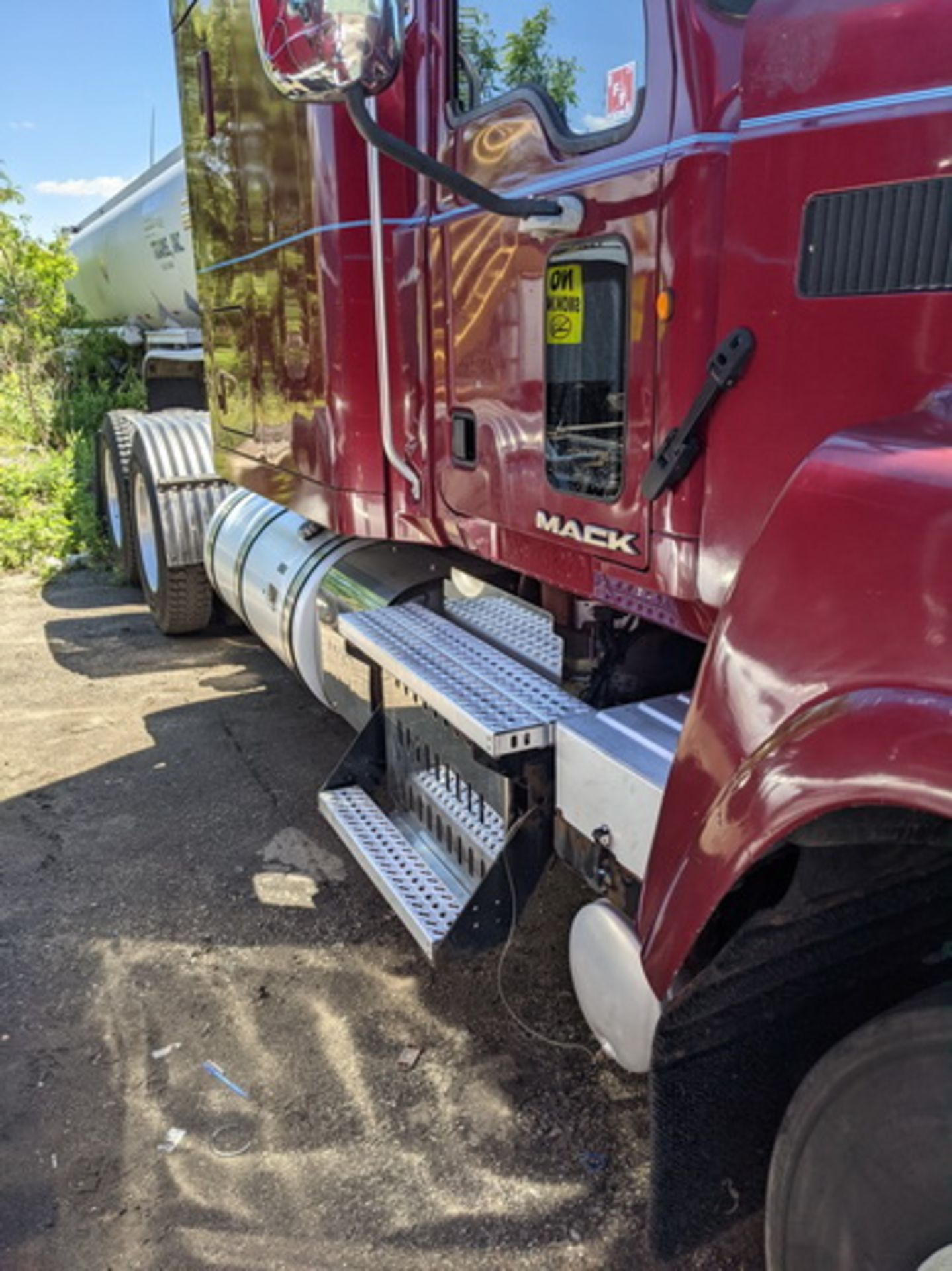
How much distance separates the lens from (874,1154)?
127 centimetres

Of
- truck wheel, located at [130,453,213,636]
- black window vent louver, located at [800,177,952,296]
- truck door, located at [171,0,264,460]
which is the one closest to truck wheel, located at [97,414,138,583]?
truck wheel, located at [130,453,213,636]

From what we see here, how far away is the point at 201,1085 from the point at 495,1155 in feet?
2.40

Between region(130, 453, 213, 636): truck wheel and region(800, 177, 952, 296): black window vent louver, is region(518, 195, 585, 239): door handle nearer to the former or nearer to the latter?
region(800, 177, 952, 296): black window vent louver

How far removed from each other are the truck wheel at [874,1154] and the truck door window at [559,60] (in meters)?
1.50

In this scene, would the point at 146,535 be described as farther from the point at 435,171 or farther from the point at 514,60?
the point at 435,171

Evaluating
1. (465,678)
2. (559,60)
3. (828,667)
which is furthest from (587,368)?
(828,667)

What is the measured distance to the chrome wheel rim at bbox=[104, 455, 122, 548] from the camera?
7.15 m

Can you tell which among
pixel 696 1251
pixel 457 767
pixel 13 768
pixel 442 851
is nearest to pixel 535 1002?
pixel 442 851

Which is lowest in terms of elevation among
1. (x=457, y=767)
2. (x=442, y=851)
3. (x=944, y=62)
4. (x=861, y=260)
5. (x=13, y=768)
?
(x=13, y=768)

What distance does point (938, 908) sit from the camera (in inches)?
60.1

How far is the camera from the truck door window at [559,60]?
1849mm

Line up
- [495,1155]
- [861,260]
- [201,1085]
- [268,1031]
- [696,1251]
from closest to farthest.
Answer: [861,260] < [696,1251] < [495,1155] < [201,1085] < [268,1031]

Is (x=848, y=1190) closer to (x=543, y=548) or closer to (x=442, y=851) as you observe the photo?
(x=543, y=548)

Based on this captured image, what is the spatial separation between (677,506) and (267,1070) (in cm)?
167
